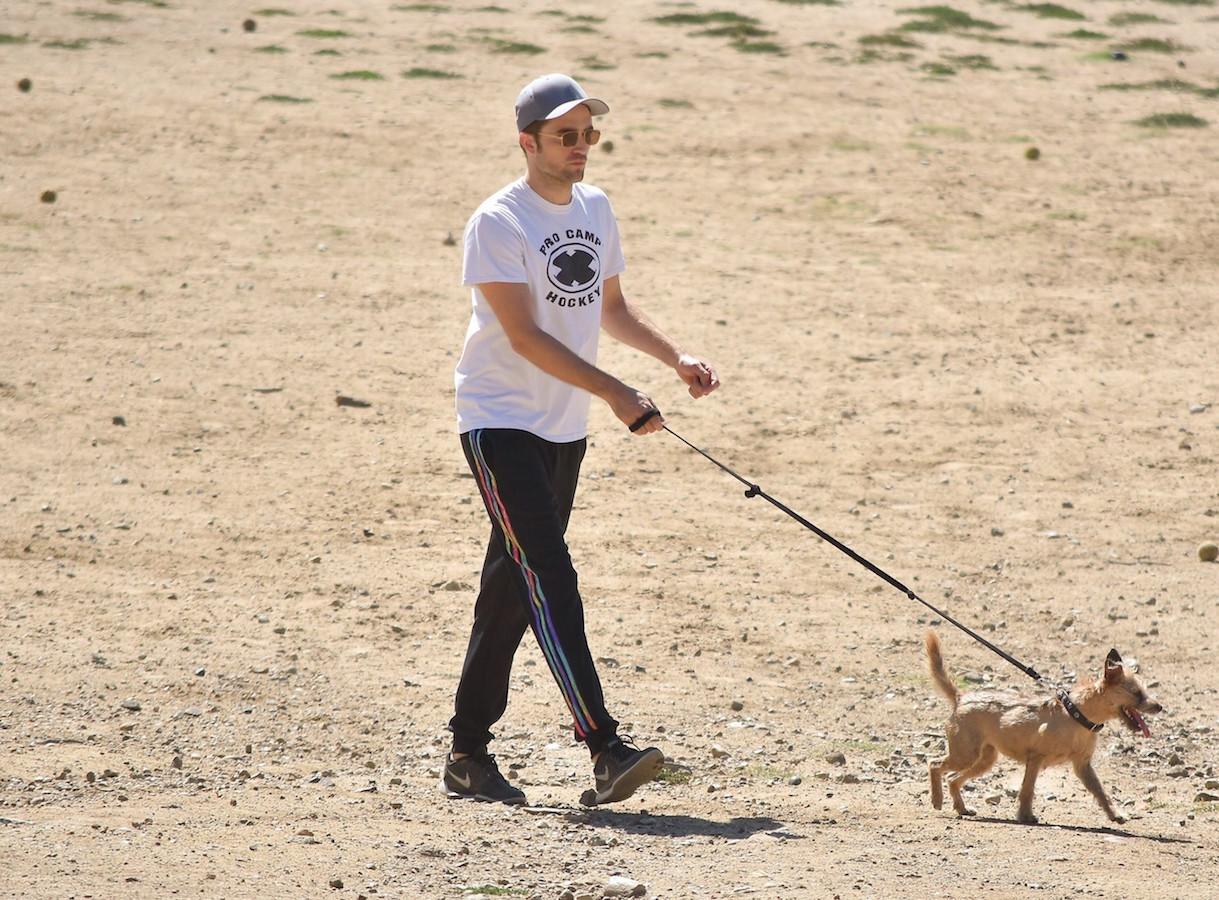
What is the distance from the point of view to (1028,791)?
5.17 meters

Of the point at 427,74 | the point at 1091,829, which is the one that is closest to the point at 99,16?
the point at 427,74

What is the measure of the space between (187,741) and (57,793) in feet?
2.45

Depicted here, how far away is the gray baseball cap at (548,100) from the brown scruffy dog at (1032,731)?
2.01 metres

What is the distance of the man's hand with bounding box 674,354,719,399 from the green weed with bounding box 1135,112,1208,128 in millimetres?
10510

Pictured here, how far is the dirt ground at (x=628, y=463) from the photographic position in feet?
16.2

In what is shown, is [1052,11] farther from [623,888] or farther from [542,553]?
[623,888]

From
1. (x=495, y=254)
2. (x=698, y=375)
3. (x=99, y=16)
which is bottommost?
(x=99, y=16)

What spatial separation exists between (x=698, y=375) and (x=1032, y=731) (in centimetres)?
146

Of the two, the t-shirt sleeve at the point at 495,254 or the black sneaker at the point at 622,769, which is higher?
the t-shirt sleeve at the point at 495,254

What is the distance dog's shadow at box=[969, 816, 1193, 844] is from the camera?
4.96 m

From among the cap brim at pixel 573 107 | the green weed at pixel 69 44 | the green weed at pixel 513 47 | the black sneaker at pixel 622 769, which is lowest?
the black sneaker at pixel 622 769

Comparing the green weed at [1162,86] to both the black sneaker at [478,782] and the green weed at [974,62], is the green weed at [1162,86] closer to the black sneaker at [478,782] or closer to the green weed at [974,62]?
the green weed at [974,62]

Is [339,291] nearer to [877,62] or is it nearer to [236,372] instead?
[236,372]

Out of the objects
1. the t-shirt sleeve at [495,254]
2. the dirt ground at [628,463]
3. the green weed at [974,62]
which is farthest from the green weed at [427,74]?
the t-shirt sleeve at [495,254]
